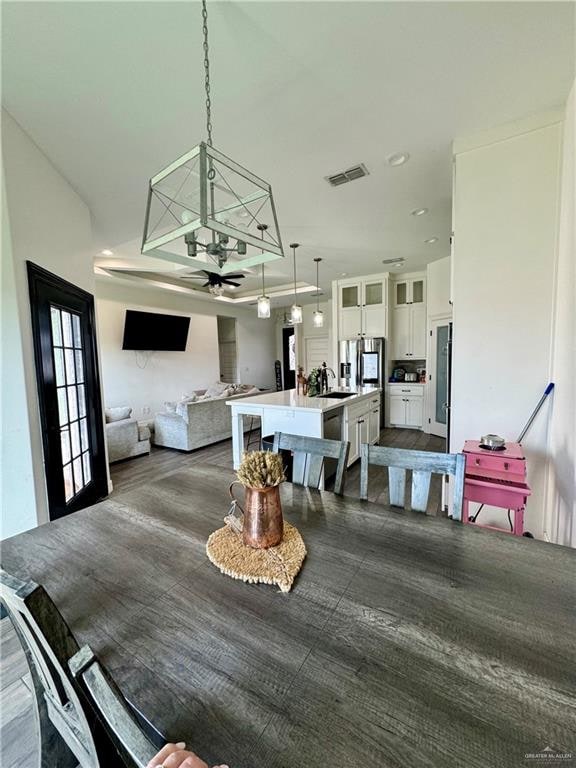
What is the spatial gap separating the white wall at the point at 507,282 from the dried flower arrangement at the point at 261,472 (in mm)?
1916

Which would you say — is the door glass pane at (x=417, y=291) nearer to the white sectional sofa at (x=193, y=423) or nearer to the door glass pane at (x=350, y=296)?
the door glass pane at (x=350, y=296)

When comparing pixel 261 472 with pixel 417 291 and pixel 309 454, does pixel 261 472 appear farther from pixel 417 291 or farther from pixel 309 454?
pixel 417 291

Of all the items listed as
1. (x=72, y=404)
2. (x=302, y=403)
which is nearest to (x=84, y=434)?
(x=72, y=404)

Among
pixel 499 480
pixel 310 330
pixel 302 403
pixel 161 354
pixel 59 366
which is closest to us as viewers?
pixel 499 480

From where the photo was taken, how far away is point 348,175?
2637 mm

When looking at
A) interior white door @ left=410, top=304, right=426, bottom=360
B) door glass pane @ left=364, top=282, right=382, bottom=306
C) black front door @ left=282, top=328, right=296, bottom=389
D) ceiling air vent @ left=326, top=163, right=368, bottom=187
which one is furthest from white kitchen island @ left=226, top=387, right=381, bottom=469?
black front door @ left=282, top=328, right=296, bottom=389

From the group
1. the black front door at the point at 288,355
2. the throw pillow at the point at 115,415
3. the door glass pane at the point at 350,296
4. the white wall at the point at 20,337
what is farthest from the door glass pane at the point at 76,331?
the black front door at the point at 288,355

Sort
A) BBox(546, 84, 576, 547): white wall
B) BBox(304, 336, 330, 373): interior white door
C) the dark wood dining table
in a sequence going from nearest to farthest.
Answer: the dark wood dining table, BBox(546, 84, 576, 547): white wall, BBox(304, 336, 330, 373): interior white door

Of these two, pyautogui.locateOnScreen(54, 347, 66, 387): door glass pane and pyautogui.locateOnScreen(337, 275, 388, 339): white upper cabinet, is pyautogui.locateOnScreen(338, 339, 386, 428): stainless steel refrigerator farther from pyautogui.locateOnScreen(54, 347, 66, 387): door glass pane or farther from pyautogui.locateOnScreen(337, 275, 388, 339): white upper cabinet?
pyautogui.locateOnScreen(54, 347, 66, 387): door glass pane

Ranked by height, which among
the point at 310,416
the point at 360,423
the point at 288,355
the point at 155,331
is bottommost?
the point at 360,423

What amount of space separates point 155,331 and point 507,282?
5.75 m

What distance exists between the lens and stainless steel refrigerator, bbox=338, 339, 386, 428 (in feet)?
19.0

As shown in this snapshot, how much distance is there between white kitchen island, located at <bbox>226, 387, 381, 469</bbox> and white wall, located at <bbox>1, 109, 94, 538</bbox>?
1.85 meters

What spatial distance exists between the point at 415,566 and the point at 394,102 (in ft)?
8.01
